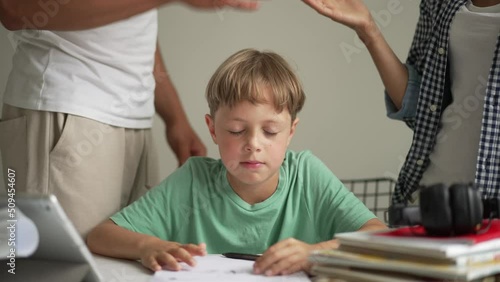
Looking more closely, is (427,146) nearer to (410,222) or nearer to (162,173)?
(410,222)

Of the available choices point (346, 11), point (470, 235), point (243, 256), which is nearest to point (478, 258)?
point (470, 235)

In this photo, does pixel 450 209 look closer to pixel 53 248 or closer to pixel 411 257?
pixel 411 257

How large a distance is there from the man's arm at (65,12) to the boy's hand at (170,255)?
48cm

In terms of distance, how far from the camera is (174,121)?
66.9 inches

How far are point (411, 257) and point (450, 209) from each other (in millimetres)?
73

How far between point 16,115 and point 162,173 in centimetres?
96

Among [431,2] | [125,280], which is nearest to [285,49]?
[431,2]

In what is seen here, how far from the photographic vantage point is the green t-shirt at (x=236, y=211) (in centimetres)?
129

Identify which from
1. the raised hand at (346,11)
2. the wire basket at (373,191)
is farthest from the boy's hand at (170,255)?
the wire basket at (373,191)

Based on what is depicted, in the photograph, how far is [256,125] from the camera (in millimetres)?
1239

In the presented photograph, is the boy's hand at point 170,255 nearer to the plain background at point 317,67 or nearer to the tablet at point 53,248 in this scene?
the tablet at point 53,248

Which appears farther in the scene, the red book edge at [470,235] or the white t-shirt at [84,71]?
the white t-shirt at [84,71]

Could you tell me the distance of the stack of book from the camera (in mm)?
741

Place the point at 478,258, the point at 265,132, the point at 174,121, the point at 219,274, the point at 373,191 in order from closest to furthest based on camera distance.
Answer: the point at 478,258 < the point at 219,274 < the point at 265,132 < the point at 174,121 < the point at 373,191
